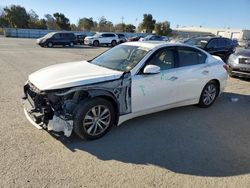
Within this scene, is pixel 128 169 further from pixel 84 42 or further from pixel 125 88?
pixel 84 42

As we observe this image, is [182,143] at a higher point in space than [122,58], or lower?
lower

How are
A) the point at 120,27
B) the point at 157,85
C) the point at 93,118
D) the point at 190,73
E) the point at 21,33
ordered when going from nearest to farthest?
the point at 93,118 < the point at 157,85 < the point at 190,73 < the point at 21,33 < the point at 120,27

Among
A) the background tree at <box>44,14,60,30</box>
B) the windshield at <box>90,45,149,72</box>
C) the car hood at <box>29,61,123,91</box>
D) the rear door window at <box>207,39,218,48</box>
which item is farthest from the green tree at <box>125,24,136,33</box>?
the car hood at <box>29,61,123,91</box>

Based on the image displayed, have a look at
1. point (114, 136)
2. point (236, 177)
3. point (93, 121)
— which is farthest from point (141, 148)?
point (236, 177)

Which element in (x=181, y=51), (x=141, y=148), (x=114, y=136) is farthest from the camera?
(x=181, y=51)

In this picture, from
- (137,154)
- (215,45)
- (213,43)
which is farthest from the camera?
(215,45)

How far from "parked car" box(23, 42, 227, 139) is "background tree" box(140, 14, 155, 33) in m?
60.8

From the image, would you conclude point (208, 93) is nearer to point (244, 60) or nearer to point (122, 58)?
point (122, 58)

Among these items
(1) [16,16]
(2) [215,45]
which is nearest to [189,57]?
(2) [215,45]

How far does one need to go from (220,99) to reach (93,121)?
170 inches

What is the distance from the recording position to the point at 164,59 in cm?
518

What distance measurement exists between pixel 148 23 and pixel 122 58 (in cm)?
6181

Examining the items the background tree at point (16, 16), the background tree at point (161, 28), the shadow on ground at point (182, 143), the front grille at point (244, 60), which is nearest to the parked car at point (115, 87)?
the shadow on ground at point (182, 143)

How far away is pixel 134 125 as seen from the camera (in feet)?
16.2
